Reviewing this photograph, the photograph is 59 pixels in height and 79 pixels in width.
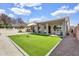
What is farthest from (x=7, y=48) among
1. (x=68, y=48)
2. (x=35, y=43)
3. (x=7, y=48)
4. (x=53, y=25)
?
(x=68, y=48)

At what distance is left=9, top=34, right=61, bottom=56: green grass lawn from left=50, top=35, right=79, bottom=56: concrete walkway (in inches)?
6.0

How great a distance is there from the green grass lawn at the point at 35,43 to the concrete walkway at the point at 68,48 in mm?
154

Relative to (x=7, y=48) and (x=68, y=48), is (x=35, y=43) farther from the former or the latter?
(x=68, y=48)

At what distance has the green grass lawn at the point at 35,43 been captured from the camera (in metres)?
3.83

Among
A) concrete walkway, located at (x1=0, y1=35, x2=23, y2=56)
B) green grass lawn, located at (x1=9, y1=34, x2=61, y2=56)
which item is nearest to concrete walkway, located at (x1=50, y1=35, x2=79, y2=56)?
green grass lawn, located at (x1=9, y1=34, x2=61, y2=56)

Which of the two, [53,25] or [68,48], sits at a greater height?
[53,25]

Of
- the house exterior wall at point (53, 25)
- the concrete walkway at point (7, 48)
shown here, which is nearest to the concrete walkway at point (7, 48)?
the concrete walkway at point (7, 48)

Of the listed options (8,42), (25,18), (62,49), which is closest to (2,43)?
(8,42)

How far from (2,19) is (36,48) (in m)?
1.03

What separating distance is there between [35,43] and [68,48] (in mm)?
741

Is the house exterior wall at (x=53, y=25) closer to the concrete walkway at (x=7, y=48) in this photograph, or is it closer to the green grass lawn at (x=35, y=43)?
the green grass lawn at (x=35, y=43)

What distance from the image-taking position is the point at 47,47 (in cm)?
390

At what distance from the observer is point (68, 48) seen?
386 cm

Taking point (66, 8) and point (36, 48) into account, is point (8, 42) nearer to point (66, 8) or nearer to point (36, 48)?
point (36, 48)
